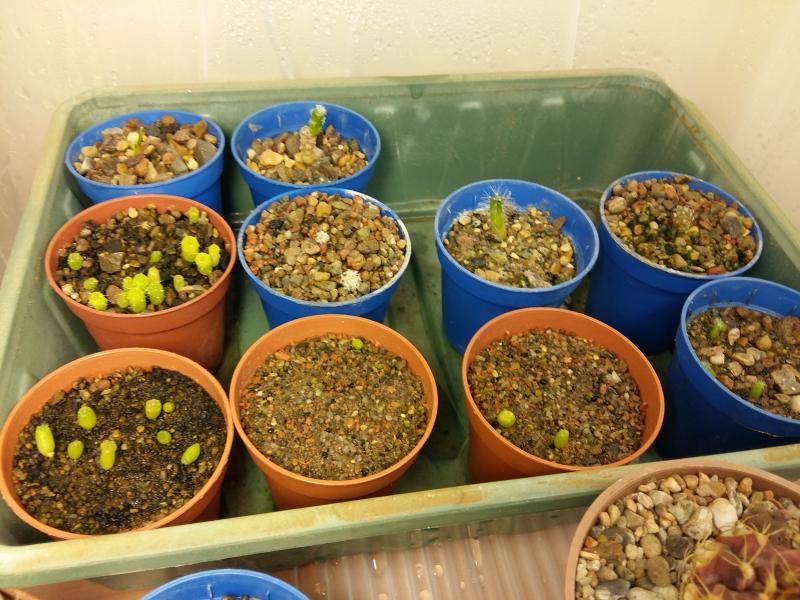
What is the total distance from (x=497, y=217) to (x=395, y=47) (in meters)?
0.56

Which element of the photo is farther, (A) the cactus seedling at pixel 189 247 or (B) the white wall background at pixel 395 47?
(B) the white wall background at pixel 395 47

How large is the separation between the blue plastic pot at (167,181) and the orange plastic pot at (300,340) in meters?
→ 0.42

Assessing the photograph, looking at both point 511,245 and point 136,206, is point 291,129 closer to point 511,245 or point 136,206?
point 136,206

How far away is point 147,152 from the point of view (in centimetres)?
129

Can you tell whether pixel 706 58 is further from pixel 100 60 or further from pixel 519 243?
pixel 100 60

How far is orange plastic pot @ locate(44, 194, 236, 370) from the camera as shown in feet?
3.51

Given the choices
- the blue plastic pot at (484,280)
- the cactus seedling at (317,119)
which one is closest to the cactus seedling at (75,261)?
the cactus seedling at (317,119)

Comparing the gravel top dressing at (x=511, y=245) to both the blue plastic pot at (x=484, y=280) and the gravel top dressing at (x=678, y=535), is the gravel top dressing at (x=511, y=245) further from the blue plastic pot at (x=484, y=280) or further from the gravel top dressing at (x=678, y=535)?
the gravel top dressing at (x=678, y=535)

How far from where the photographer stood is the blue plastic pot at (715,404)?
1.00 meters

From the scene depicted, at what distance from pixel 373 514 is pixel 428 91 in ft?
3.25

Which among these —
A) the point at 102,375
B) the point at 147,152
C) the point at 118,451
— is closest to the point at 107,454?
the point at 118,451

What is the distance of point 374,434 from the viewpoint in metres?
0.99

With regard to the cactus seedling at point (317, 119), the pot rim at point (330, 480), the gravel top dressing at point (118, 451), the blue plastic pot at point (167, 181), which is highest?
the cactus seedling at point (317, 119)

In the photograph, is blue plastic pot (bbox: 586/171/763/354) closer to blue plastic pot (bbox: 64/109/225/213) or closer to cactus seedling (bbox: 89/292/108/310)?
blue plastic pot (bbox: 64/109/225/213)
